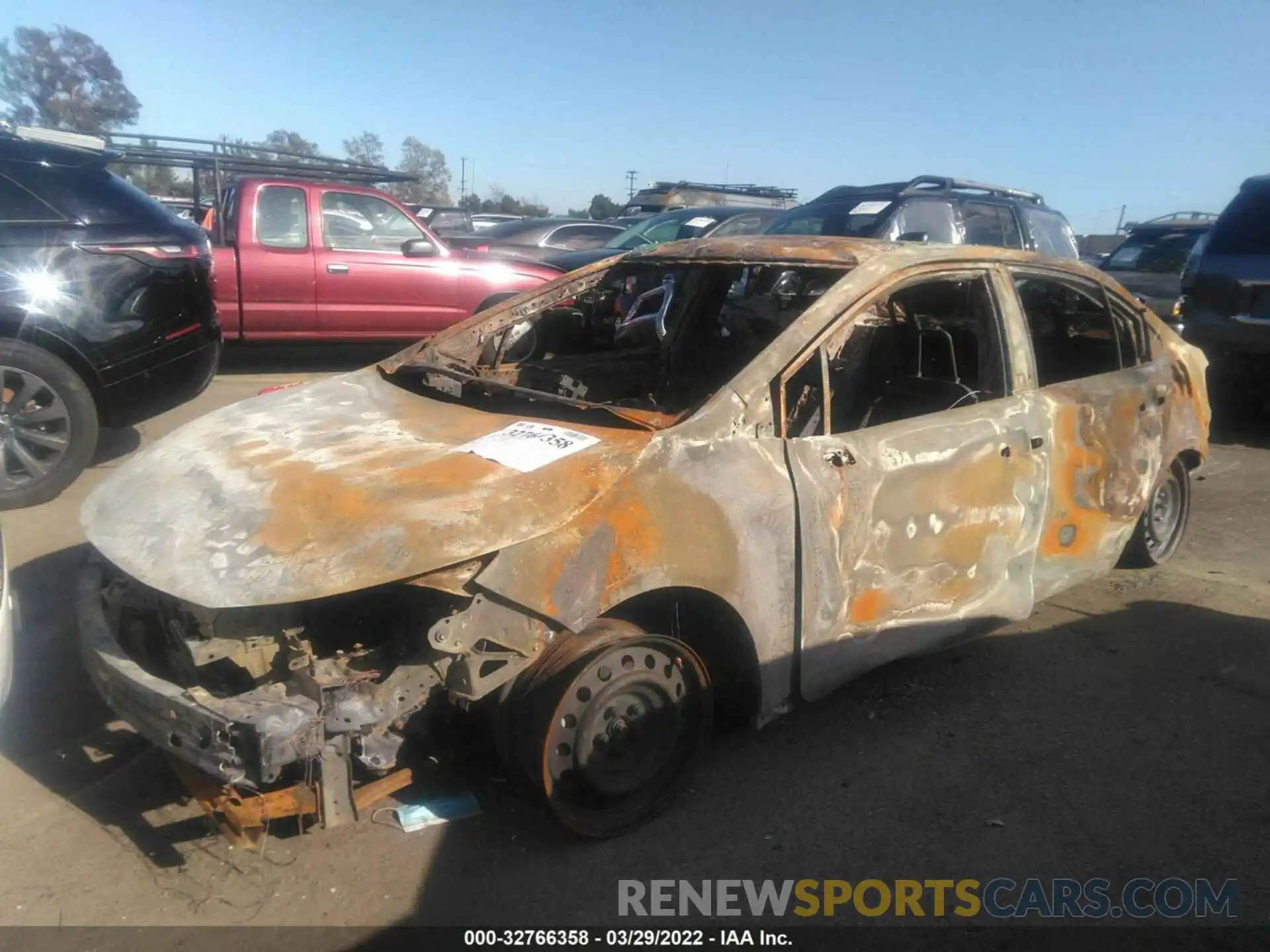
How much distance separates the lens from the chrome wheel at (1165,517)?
464cm

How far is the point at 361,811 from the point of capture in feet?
8.22

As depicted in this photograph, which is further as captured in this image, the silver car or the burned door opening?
the burned door opening

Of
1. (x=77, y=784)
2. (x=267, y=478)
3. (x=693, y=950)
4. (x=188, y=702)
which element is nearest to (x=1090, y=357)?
(x=693, y=950)

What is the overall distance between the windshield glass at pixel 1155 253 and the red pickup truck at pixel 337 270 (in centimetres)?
692

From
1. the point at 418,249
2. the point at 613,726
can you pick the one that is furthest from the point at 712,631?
the point at 418,249

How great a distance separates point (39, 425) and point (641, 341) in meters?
3.27

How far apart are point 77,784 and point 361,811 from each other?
1.12 meters

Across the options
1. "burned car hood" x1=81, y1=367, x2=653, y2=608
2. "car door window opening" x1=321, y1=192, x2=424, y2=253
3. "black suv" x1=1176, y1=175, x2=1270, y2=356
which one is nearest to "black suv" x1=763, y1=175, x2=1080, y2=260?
"black suv" x1=1176, y1=175, x2=1270, y2=356

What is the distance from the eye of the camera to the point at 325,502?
2.58 m

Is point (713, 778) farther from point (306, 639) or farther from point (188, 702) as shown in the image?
point (188, 702)

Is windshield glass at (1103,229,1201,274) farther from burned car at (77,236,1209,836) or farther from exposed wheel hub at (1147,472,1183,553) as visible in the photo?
burned car at (77,236,1209,836)

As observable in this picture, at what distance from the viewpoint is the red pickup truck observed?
809 cm

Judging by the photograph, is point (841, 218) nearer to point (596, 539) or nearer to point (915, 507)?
point (915, 507)

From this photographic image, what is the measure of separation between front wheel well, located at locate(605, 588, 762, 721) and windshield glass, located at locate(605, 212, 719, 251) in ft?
25.6
